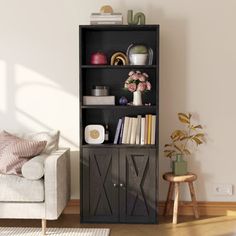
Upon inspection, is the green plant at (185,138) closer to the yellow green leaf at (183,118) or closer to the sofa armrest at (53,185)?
the yellow green leaf at (183,118)

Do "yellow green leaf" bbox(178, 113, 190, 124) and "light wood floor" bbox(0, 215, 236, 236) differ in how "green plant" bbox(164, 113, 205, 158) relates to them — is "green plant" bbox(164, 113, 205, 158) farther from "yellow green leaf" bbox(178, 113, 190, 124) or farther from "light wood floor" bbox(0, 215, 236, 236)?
"light wood floor" bbox(0, 215, 236, 236)

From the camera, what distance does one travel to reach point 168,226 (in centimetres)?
448

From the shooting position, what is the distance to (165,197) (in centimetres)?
491

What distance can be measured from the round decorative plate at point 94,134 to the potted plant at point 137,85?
395 mm

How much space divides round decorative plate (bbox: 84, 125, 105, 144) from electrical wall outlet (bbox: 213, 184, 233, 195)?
1.21m

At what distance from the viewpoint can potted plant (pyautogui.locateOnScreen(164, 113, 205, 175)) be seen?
15.2ft

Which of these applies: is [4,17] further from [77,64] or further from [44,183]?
[44,183]

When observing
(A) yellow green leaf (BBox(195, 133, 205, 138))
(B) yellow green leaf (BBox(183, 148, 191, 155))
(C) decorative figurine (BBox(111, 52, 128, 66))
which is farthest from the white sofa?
(A) yellow green leaf (BBox(195, 133, 205, 138))

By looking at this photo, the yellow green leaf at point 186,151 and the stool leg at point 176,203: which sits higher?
the yellow green leaf at point 186,151

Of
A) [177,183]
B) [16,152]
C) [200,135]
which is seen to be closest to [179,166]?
[177,183]

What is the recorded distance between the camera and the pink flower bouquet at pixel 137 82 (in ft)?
14.8

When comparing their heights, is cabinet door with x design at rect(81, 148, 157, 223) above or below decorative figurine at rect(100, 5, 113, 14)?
below

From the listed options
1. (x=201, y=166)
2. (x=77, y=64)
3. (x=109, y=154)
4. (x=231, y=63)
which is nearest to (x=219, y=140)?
(x=201, y=166)

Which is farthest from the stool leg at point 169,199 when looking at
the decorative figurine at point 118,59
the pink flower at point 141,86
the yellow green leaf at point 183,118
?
the decorative figurine at point 118,59
